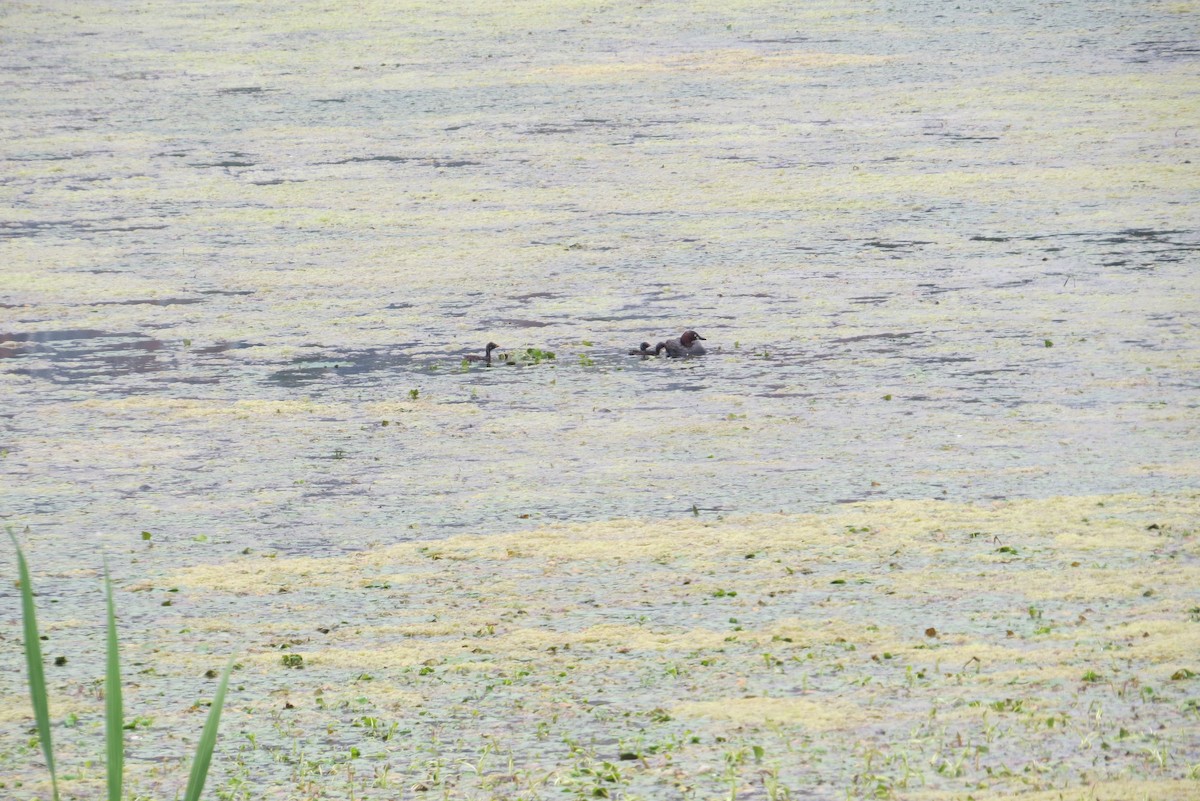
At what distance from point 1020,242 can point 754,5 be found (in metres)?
4.66

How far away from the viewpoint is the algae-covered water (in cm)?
211

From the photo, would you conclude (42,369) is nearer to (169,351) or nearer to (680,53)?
(169,351)

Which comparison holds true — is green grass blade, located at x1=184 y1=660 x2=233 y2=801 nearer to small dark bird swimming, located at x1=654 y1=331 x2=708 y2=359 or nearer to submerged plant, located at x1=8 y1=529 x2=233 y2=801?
submerged plant, located at x1=8 y1=529 x2=233 y2=801

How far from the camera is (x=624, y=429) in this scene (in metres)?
3.38

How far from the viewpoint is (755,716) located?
2.11m

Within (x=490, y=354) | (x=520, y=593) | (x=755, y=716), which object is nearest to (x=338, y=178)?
(x=490, y=354)

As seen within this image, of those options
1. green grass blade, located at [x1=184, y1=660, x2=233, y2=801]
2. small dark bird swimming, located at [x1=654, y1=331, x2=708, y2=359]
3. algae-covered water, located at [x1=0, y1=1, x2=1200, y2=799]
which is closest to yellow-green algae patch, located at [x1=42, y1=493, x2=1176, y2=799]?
algae-covered water, located at [x1=0, y1=1, x2=1200, y2=799]

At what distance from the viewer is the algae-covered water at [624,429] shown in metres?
2.11

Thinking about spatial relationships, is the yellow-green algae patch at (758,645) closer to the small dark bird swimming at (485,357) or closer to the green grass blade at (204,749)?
the green grass blade at (204,749)

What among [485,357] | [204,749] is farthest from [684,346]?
[204,749]

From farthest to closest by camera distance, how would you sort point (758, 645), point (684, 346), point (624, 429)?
point (684, 346) < point (624, 429) < point (758, 645)

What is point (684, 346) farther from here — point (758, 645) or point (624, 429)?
point (758, 645)

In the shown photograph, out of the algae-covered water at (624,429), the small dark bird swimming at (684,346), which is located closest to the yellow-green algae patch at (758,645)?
the algae-covered water at (624,429)

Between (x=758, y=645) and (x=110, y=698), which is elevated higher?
(x=110, y=698)
